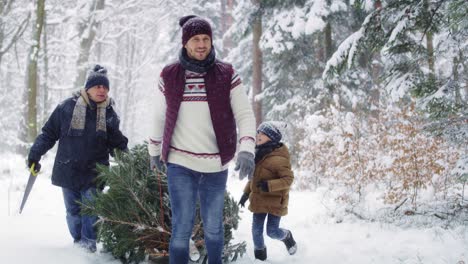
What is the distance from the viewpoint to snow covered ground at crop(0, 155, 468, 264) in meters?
4.03

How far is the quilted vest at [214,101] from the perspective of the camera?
10.4ft

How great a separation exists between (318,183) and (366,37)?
15.3 feet

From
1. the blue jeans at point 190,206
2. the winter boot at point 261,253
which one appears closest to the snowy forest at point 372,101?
the winter boot at point 261,253

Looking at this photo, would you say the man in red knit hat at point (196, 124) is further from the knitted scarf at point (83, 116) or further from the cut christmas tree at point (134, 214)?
the knitted scarf at point (83, 116)

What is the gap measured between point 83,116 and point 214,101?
1943mm

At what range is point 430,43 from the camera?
12.7 meters

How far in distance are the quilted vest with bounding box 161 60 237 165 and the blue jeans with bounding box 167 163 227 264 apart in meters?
0.18

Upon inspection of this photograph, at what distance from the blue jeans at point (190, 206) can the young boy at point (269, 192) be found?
4.03 ft

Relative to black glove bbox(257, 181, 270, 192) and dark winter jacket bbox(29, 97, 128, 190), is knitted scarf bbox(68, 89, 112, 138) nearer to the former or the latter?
dark winter jacket bbox(29, 97, 128, 190)

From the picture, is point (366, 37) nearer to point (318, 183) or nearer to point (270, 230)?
point (270, 230)

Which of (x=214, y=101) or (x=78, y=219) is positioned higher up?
(x=214, y=101)

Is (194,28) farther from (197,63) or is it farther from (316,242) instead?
(316,242)

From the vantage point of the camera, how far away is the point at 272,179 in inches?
180

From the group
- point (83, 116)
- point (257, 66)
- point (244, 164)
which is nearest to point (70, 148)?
point (83, 116)
